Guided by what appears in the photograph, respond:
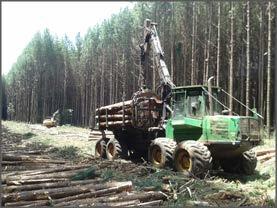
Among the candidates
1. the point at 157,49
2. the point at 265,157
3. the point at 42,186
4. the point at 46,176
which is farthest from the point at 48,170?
the point at 265,157

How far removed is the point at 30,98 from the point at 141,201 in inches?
2180

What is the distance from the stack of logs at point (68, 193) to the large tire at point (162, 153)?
8.14 feet

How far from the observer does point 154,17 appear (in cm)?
3169

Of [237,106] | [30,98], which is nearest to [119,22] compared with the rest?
[237,106]

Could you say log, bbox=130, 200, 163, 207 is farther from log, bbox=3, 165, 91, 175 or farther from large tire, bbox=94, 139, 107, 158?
large tire, bbox=94, 139, 107, 158

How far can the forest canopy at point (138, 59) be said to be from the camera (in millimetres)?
27625

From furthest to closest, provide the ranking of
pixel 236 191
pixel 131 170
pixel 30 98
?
1. pixel 30 98
2. pixel 131 170
3. pixel 236 191

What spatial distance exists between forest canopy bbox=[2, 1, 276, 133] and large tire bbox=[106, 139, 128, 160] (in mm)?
6826

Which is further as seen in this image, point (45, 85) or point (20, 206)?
point (45, 85)

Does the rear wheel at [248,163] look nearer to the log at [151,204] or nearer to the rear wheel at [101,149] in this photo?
the log at [151,204]

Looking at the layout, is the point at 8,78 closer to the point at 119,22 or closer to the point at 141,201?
the point at 119,22

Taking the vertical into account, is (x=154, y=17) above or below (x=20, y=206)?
above

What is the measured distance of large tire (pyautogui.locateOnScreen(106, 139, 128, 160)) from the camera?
14930mm

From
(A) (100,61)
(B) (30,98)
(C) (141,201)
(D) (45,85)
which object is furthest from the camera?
(B) (30,98)
